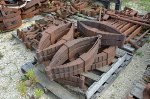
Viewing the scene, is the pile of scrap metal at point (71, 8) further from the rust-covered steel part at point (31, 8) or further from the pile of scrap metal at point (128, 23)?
the pile of scrap metal at point (128, 23)

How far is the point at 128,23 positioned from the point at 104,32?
1.59m

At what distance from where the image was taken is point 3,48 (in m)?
5.78

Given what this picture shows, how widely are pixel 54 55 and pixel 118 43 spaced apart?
136 centimetres

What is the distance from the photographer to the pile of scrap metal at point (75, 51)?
388cm

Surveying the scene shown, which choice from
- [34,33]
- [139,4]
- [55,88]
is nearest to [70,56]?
[55,88]

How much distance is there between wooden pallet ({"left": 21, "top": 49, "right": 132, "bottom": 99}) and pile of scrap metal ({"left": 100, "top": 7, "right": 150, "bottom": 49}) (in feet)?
3.26

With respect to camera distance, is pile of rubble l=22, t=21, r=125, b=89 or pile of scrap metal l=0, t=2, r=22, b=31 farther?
pile of scrap metal l=0, t=2, r=22, b=31

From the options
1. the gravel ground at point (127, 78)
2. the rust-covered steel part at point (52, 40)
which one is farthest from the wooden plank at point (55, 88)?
the gravel ground at point (127, 78)

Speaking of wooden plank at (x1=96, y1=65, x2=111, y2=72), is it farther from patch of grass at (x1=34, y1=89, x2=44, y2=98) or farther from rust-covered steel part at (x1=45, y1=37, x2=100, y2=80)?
patch of grass at (x1=34, y1=89, x2=44, y2=98)

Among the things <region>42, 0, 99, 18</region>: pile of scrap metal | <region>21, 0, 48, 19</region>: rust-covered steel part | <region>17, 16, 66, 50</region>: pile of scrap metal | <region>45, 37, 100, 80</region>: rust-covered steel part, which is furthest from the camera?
<region>21, 0, 48, 19</region>: rust-covered steel part

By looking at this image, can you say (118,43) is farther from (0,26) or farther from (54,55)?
(0,26)

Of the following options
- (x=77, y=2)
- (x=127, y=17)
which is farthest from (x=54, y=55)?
(x=77, y=2)

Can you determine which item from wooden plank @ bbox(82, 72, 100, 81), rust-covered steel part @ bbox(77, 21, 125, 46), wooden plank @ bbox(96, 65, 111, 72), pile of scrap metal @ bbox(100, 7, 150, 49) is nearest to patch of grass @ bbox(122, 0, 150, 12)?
pile of scrap metal @ bbox(100, 7, 150, 49)

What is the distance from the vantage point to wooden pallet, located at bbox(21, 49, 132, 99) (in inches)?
158
